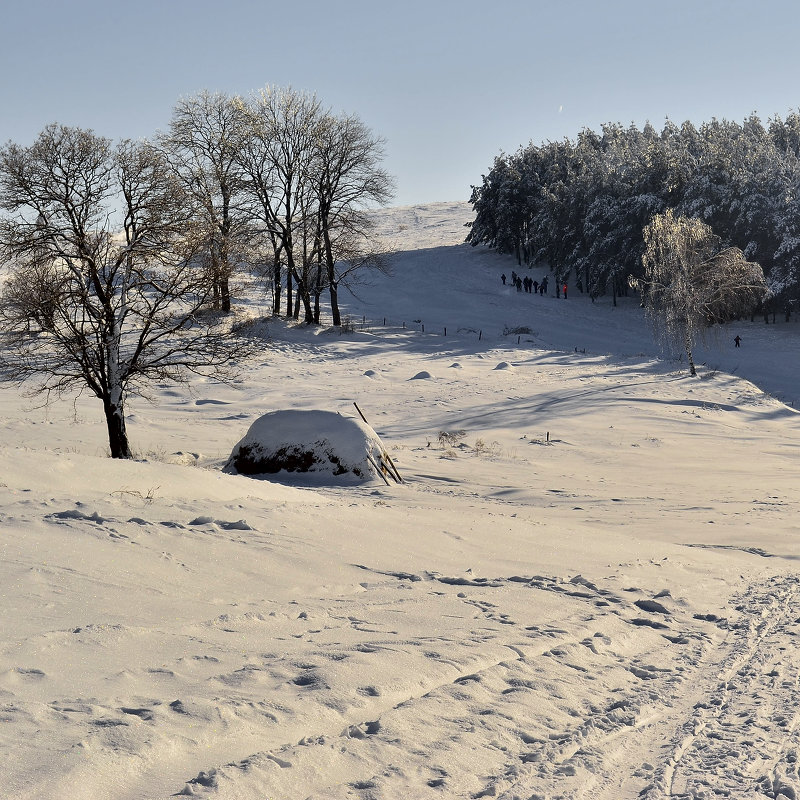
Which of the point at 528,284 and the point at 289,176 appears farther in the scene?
the point at 528,284

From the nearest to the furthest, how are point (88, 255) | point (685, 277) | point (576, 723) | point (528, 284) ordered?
1. point (576, 723)
2. point (88, 255)
3. point (685, 277)
4. point (528, 284)

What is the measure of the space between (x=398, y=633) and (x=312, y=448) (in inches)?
360

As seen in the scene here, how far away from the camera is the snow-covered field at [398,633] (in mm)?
3906

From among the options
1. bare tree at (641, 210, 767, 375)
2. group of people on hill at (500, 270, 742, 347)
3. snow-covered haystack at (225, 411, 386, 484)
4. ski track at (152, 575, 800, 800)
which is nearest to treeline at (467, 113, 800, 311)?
group of people on hill at (500, 270, 742, 347)

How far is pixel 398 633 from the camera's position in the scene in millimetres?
5832

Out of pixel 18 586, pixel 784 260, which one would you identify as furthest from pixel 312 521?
pixel 784 260

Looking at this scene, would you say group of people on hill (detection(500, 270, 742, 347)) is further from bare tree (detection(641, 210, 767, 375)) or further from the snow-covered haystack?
the snow-covered haystack

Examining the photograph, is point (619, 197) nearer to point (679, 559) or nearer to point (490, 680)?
point (679, 559)

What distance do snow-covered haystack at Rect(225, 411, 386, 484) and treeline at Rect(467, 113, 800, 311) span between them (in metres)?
40.0

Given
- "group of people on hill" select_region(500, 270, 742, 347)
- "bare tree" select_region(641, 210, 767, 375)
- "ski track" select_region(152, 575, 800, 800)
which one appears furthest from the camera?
"group of people on hill" select_region(500, 270, 742, 347)

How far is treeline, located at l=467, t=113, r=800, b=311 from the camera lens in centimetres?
5559

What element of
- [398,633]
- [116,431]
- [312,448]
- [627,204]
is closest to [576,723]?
[398,633]

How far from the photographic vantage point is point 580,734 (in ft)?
14.7

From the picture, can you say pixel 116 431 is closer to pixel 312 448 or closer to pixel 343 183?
pixel 312 448
